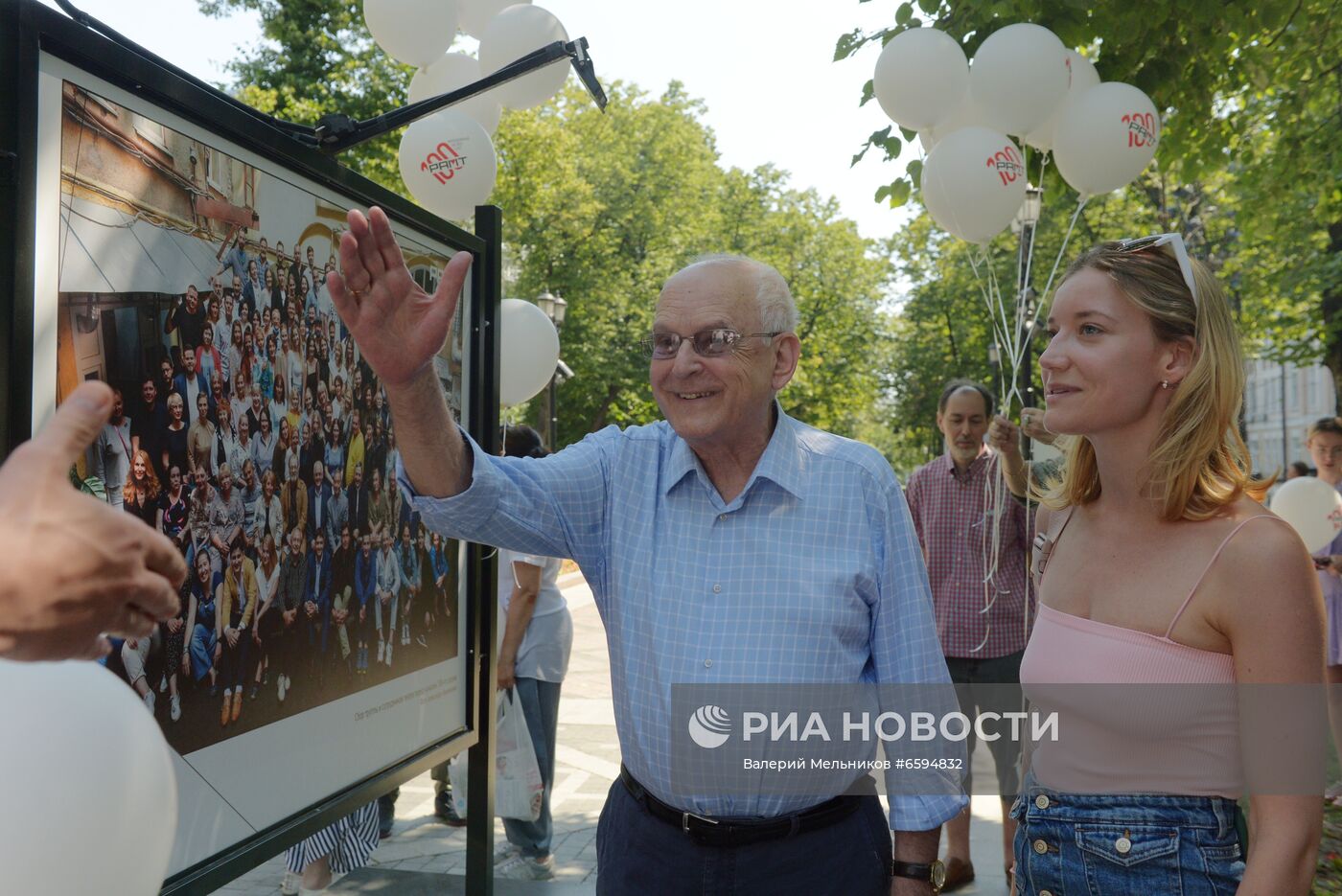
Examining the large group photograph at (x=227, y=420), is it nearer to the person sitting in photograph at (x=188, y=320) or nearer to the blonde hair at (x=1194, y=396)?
the person sitting in photograph at (x=188, y=320)

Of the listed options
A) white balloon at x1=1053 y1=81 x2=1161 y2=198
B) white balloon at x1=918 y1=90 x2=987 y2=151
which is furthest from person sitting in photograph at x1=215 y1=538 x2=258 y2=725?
white balloon at x1=1053 y1=81 x2=1161 y2=198

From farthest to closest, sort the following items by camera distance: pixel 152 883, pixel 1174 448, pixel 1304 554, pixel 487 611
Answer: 1. pixel 487 611
2. pixel 1174 448
3. pixel 1304 554
4. pixel 152 883

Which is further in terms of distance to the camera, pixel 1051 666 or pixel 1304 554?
pixel 1051 666

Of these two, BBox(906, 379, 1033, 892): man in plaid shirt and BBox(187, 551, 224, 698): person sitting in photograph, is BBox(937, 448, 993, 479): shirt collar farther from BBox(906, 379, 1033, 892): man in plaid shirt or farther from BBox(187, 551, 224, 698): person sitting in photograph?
BBox(187, 551, 224, 698): person sitting in photograph

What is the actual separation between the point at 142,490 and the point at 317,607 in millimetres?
754

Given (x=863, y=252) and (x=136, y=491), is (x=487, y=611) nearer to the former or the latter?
→ (x=136, y=491)

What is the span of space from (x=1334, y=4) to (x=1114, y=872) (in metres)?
6.04

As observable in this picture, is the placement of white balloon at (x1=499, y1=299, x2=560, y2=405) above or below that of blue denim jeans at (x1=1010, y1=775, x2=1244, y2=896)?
above

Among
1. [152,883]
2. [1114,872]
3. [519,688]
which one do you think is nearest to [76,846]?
[152,883]

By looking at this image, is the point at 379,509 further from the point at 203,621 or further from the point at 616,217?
the point at 616,217

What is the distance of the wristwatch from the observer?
7.88 ft

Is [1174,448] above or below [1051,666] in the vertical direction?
above

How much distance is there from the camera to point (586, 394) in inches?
1308

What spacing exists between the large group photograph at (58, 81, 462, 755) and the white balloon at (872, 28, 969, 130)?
3.41m
